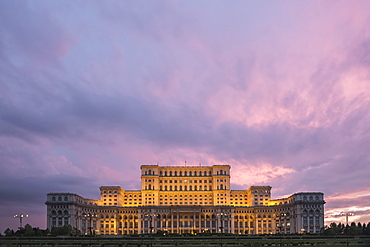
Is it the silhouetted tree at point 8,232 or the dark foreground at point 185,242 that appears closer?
the dark foreground at point 185,242

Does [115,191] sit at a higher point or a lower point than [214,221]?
higher

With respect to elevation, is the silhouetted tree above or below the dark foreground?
below

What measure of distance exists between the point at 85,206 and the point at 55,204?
17409mm

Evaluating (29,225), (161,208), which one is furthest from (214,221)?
(29,225)

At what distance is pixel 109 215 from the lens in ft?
625

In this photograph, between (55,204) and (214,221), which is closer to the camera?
(55,204)

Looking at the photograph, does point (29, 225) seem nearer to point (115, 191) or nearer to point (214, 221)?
point (115, 191)

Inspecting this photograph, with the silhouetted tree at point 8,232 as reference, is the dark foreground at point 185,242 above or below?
above

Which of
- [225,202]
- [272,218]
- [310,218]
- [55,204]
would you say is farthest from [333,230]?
[55,204]

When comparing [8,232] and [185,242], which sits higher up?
[185,242]

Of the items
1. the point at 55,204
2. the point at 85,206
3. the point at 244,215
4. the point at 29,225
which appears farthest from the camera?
the point at 244,215

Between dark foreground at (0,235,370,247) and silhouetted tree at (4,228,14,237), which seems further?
silhouetted tree at (4,228,14,237)

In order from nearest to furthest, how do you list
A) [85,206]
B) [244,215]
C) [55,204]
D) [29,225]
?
[29,225] < [55,204] < [85,206] < [244,215]

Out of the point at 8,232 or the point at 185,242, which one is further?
the point at 8,232
